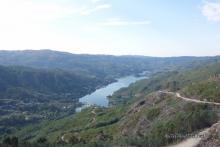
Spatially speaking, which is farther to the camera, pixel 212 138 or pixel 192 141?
pixel 192 141

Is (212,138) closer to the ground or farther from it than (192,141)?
farther from it

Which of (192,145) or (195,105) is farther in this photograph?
(195,105)

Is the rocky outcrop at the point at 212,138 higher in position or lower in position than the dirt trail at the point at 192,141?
higher

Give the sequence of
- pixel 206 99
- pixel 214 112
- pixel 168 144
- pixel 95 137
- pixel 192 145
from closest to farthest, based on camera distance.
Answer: pixel 192 145, pixel 168 144, pixel 214 112, pixel 206 99, pixel 95 137

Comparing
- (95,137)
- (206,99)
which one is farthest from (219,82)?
(95,137)

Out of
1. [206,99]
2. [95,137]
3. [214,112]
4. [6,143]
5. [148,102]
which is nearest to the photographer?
[214,112]

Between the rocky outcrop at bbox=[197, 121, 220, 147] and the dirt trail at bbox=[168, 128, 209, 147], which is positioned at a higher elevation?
the rocky outcrop at bbox=[197, 121, 220, 147]

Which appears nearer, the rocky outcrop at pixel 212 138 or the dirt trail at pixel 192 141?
the rocky outcrop at pixel 212 138

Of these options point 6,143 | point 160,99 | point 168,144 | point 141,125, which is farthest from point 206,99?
point 6,143

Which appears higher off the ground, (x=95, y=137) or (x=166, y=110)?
(x=166, y=110)

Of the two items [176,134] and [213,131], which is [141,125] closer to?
[176,134]

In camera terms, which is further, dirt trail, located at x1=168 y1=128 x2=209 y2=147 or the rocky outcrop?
dirt trail, located at x1=168 y1=128 x2=209 y2=147
